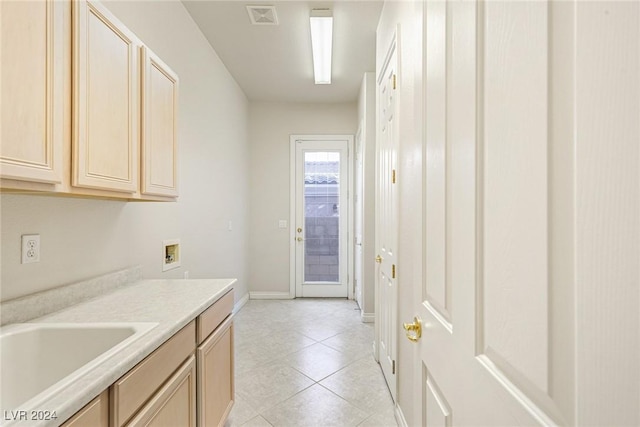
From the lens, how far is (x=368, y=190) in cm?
362

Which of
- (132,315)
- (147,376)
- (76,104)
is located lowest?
(147,376)

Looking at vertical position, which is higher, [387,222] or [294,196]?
[294,196]

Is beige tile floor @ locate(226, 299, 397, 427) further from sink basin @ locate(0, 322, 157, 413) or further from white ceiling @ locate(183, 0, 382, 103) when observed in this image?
white ceiling @ locate(183, 0, 382, 103)

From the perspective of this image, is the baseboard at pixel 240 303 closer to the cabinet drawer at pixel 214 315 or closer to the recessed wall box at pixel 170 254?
the recessed wall box at pixel 170 254

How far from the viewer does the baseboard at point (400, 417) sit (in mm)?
1772

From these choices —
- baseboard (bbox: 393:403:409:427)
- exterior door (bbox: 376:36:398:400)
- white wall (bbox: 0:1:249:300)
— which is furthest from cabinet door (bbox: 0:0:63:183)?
baseboard (bbox: 393:403:409:427)

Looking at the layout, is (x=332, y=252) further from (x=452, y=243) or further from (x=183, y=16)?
(x=452, y=243)

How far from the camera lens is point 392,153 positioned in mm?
2090

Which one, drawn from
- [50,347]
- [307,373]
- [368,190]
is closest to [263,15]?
[368,190]

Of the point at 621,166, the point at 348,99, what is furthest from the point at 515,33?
the point at 348,99

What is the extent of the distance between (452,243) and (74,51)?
53.8 inches

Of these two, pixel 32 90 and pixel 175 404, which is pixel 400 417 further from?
pixel 32 90

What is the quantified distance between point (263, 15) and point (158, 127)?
5.20ft

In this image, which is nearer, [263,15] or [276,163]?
[263,15]
